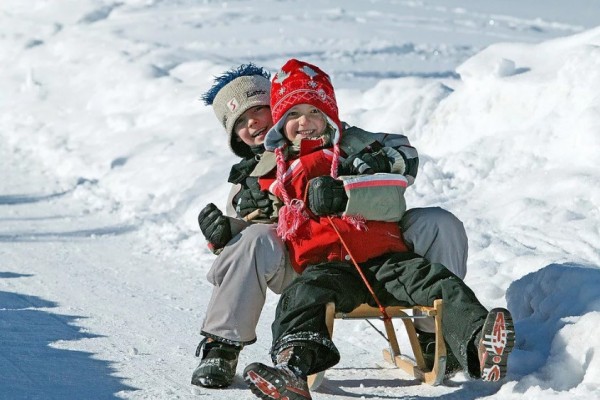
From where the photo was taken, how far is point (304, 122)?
13.1 feet

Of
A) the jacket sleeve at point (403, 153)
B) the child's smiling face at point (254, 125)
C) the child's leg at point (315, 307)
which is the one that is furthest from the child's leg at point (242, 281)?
the child's smiling face at point (254, 125)

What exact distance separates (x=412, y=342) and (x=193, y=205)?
3.81 m

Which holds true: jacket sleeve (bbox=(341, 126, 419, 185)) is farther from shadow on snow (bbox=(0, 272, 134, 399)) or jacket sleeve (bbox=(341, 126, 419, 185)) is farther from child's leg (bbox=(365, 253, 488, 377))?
shadow on snow (bbox=(0, 272, 134, 399))

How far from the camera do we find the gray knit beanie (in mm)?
4375

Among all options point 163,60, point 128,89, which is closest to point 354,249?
point 128,89

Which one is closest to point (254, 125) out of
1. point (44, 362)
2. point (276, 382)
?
point (44, 362)

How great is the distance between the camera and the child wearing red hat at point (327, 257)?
3.17m

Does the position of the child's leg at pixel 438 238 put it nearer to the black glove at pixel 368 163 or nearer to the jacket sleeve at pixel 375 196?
the jacket sleeve at pixel 375 196

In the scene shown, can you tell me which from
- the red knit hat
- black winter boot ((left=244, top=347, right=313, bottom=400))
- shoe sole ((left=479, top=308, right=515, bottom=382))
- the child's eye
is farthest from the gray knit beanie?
shoe sole ((left=479, top=308, right=515, bottom=382))

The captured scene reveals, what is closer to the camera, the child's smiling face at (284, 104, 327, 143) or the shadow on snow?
the shadow on snow

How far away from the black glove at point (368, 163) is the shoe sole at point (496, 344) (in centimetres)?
88

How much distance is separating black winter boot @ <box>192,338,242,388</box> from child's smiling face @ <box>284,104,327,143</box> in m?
0.83

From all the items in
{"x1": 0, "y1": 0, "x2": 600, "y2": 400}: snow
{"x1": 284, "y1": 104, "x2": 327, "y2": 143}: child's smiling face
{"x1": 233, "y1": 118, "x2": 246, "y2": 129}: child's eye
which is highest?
{"x1": 284, "y1": 104, "x2": 327, "y2": 143}: child's smiling face

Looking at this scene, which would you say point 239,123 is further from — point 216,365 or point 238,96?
point 216,365
